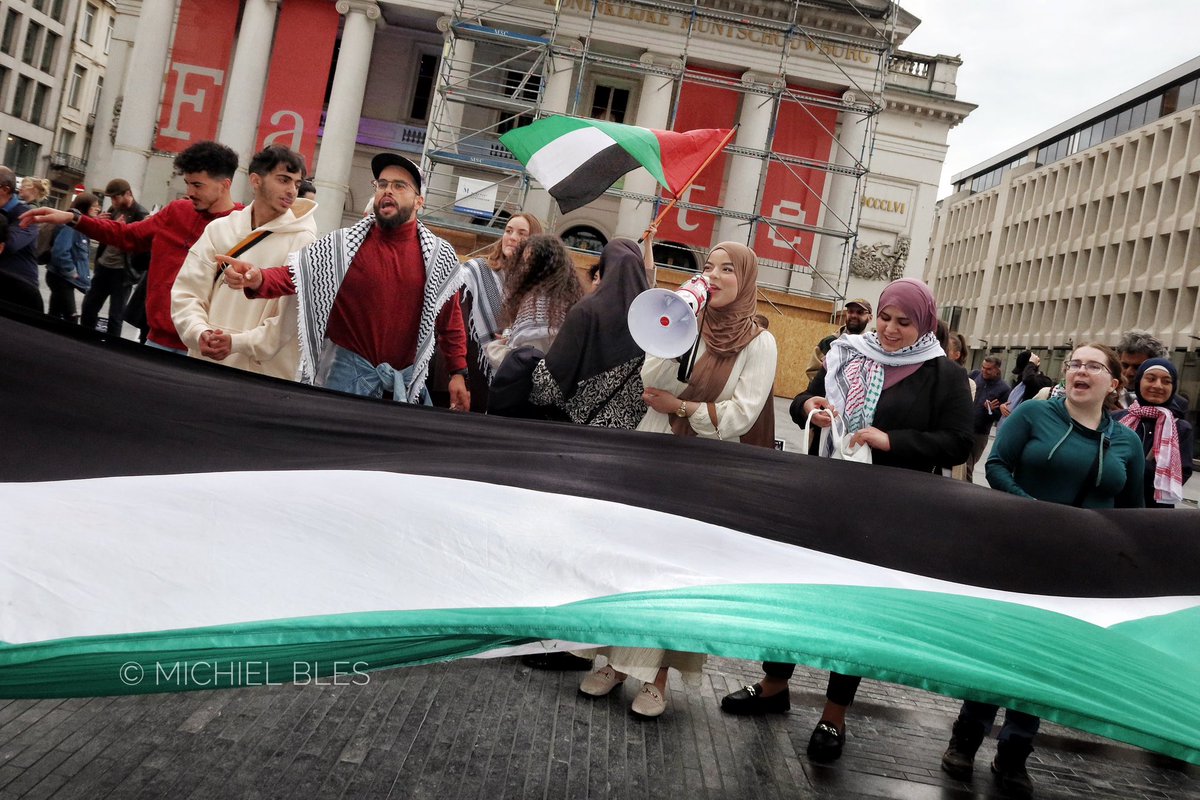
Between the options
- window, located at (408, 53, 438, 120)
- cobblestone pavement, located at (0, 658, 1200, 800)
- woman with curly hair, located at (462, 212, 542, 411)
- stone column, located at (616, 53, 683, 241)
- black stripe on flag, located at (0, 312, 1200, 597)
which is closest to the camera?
black stripe on flag, located at (0, 312, 1200, 597)

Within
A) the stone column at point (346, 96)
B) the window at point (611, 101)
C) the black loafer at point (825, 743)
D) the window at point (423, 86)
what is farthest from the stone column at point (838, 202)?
the black loafer at point (825, 743)

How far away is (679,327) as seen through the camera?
4340 mm

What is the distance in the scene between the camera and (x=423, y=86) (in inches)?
1485

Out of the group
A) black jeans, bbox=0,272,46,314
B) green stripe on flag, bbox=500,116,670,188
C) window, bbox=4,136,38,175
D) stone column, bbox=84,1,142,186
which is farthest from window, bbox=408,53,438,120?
window, bbox=4,136,38,175

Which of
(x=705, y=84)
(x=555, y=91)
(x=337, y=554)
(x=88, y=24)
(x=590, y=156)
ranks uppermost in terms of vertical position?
(x=88, y=24)

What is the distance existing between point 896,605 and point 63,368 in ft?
8.58

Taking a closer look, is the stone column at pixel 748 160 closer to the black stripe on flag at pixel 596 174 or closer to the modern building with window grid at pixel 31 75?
the black stripe on flag at pixel 596 174

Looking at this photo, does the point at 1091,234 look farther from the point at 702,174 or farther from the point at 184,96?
the point at 184,96

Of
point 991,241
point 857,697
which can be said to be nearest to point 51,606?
point 857,697

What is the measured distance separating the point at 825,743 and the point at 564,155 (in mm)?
4066

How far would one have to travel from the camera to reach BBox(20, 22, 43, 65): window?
210 feet

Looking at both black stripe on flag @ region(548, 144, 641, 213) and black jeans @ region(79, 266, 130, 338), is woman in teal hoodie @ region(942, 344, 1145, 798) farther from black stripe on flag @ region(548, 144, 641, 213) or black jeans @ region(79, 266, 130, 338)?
black jeans @ region(79, 266, 130, 338)

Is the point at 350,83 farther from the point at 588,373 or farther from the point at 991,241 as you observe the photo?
the point at 991,241

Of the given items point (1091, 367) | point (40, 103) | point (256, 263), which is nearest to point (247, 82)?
point (256, 263)
